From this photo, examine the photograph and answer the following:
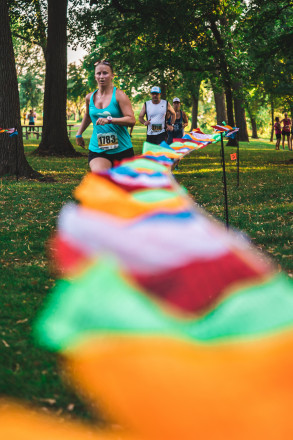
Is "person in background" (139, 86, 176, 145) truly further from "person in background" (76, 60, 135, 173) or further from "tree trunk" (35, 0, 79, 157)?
"tree trunk" (35, 0, 79, 157)

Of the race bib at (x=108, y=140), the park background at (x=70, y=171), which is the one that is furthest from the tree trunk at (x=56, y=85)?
the race bib at (x=108, y=140)

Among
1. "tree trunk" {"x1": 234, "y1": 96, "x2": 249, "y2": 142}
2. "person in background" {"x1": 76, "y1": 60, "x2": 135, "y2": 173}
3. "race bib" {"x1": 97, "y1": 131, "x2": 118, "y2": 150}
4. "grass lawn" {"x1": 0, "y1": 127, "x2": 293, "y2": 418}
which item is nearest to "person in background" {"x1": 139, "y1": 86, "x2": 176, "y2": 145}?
"grass lawn" {"x1": 0, "y1": 127, "x2": 293, "y2": 418}

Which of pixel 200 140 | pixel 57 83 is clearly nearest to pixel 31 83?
pixel 57 83

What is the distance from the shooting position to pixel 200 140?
5.23m

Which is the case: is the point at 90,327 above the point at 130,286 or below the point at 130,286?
below

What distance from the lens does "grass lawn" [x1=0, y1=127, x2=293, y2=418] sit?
2.91 m

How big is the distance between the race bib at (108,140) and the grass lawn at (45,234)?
1434 millimetres

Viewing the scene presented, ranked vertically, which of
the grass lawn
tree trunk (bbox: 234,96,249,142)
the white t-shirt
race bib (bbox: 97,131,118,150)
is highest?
tree trunk (bbox: 234,96,249,142)

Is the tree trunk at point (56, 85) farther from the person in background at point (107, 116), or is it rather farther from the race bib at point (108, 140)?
the race bib at point (108, 140)

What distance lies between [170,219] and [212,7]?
833 inches

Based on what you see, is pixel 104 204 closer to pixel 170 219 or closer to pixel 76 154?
pixel 170 219

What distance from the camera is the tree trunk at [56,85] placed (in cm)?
2080

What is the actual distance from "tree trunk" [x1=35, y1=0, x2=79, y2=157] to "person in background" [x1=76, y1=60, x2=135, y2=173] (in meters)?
Result: 14.6

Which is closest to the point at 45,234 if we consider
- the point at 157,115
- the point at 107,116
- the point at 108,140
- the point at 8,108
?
the point at 108,140
